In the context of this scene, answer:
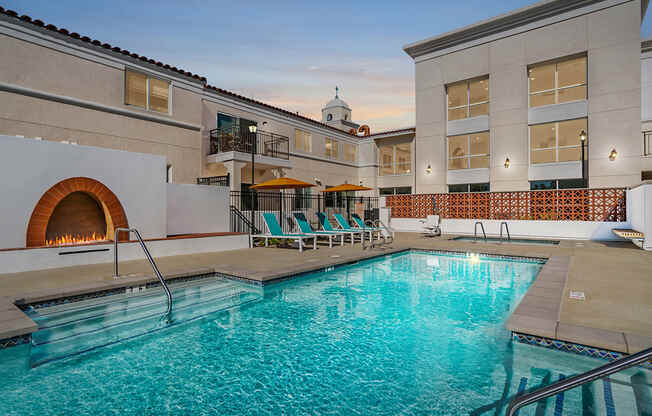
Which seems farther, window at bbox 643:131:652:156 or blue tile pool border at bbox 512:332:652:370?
window at bbox 643:131:652:156

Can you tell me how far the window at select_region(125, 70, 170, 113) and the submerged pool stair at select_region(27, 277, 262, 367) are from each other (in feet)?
29.6

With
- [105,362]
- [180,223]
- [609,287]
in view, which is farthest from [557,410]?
[180,223]

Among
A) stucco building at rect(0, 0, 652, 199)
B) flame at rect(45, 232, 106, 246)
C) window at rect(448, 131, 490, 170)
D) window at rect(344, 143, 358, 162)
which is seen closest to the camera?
flame at rect(45, 232, 106, 246)

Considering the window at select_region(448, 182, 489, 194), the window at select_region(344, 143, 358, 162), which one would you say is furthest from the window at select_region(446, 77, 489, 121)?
the window at select_region(344, 143, 358, 162)

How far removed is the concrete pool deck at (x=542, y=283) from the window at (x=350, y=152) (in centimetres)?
1434

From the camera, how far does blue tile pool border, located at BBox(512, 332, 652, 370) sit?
9.57ft

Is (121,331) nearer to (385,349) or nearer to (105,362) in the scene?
(105,362)

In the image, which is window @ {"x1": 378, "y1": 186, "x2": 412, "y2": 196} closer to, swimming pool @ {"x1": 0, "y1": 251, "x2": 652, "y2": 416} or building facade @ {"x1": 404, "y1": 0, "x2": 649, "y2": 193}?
building facade @ {"x1": 404, "y1": 0, "x2": 649, "y2": 193}

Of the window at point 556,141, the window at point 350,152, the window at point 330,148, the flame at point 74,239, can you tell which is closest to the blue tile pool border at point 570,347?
the flame at point 74,239

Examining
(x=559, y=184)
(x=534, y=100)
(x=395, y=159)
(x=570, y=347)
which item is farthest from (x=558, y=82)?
(x=570, y=347)

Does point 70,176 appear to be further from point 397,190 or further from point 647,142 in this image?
point 647,142

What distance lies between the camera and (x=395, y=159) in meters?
22.3

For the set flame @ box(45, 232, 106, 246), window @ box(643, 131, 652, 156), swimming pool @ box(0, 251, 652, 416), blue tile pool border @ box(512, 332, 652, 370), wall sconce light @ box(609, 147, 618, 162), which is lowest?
swimming pool @ box(0, 251, 652, 416)

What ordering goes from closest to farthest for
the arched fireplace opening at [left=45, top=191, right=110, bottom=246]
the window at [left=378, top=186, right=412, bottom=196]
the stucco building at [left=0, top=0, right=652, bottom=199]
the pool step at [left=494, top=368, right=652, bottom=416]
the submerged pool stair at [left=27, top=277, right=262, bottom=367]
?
the pool step at [left=494, top=368, right=652, bottom=416] → the submerged pool stair at [left=27, top=277, right=262, bottom=367] → the arched fireplace opening at [left=45, top=191, right=110, bottom=246] → the stucco building at [left=0, top=0, right=652, bottom=199] → the window at [left=378, top=186, right=412, bottom=196]
